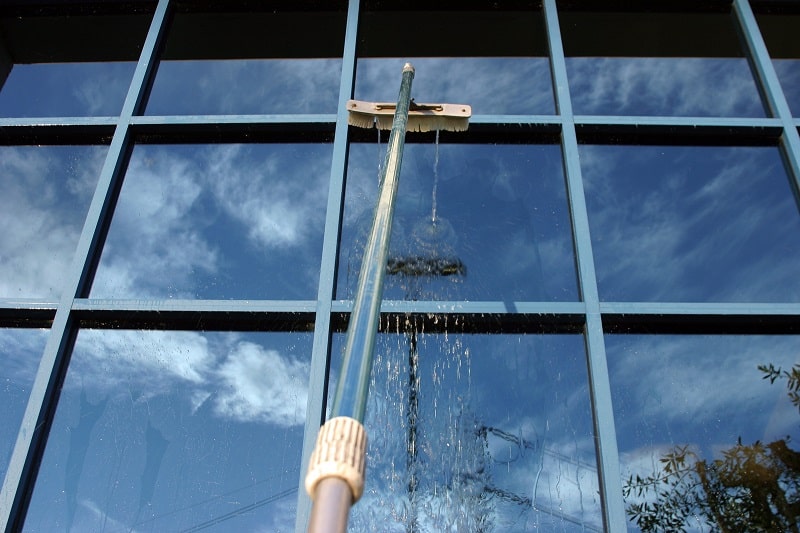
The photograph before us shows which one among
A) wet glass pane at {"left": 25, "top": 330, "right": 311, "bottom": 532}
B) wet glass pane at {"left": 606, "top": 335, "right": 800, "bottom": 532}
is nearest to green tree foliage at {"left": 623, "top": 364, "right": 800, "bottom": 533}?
wet glass pane at {"left": 606, "top": 335, "right": 800, "bottom": 532}

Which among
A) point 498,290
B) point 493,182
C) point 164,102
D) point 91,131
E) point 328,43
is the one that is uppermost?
point 328,43

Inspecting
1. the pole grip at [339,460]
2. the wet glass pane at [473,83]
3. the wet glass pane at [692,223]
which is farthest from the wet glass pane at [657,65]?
the pole grip at [339,460]

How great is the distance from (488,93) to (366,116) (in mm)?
1553

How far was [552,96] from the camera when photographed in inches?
155

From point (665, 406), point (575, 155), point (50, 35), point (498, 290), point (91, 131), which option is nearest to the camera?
point (665, 406)

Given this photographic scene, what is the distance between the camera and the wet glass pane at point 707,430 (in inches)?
105

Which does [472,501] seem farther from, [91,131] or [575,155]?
[91,131]

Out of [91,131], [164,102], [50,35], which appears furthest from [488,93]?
[50,35]

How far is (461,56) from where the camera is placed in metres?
4.29

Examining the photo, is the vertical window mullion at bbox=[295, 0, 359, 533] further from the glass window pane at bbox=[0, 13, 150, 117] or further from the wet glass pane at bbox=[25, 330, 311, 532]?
the glass window pane at bbox=[0, 13, 150, 117]

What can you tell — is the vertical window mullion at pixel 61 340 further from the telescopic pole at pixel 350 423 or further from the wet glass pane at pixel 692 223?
the wet glass pane at pixel 692 223

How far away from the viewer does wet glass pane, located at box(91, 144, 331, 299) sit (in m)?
3.31

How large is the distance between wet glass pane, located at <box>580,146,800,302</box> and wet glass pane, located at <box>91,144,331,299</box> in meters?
1.32

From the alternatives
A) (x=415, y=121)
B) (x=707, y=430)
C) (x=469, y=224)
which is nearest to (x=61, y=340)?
(x=415, y=121)
